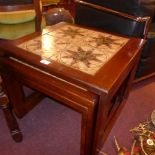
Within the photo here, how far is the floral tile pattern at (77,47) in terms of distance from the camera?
2.99 feet

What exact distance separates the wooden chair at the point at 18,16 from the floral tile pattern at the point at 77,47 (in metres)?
0.26

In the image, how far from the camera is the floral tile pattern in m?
0.91

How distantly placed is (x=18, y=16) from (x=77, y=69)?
81 cm

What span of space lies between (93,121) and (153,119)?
0.67 metres

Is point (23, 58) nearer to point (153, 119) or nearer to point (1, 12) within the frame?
point (1, 12)

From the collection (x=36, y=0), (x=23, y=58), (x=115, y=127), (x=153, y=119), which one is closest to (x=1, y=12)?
(x=36, y=0)

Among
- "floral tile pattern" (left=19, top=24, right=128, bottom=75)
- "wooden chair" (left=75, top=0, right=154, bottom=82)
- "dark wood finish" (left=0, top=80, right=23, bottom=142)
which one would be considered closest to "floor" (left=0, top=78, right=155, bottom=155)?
"dark wood finish" (left=0, top=80, right=23, bottom=142)

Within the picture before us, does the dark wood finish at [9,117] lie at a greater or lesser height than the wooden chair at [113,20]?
lesser

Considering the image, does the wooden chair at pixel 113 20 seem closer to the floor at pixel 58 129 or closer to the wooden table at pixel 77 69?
the wooden table at pixel 77 69

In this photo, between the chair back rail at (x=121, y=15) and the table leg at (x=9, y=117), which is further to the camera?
the chair back rail at (x=121, y=15)

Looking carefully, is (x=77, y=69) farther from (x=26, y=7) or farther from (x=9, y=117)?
(x=26, y=7)

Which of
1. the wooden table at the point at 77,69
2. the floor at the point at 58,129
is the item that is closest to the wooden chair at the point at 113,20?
the wooden table at the point at 77,69

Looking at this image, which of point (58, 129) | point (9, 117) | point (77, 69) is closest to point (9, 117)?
point (9, 117)

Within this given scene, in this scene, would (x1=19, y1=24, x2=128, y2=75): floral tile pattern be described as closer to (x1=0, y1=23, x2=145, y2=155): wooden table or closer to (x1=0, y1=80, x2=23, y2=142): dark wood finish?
(x1=0, y1=23, x2=145, y2=155): wooden table
